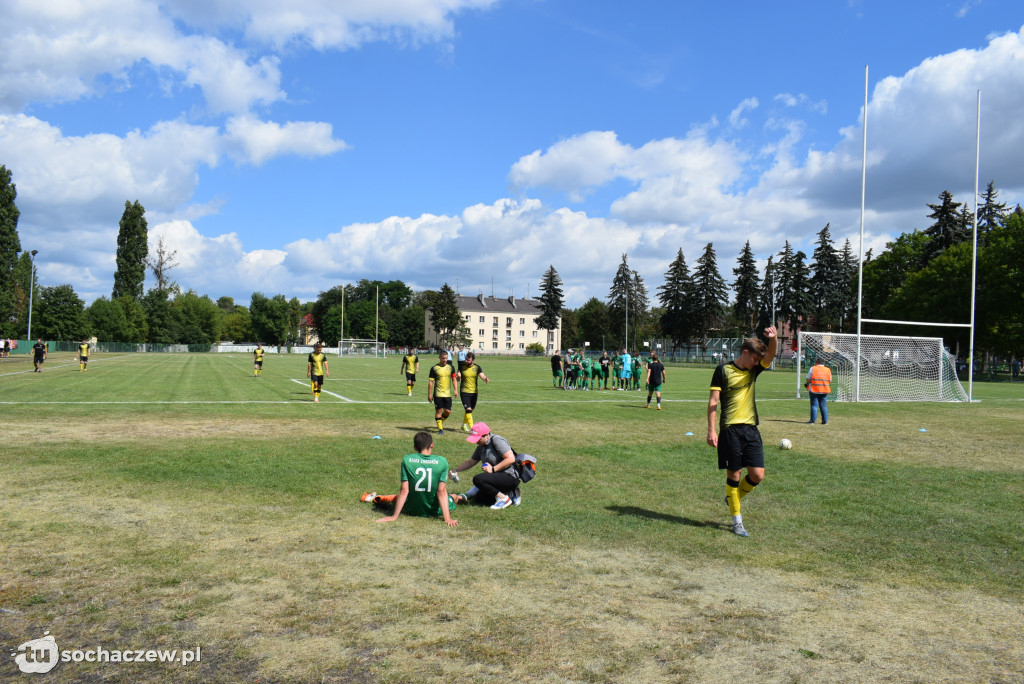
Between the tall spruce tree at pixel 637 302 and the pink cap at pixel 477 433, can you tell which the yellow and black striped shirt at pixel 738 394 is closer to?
the pink cap at pixel 477 433

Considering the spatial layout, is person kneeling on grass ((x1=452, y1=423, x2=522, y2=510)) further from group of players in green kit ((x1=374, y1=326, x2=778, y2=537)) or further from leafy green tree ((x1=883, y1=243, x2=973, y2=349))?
leafy green tree ((x1=883, y1=243, x2=973, y2=349))

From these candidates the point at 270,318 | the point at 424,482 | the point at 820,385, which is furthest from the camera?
the point at 270,318

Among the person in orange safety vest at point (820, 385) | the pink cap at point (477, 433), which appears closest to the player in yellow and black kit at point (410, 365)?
the person in orange safety vest at point (820, 385)

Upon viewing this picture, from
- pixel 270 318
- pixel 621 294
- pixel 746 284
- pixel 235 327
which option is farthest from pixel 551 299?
pixel 235 327

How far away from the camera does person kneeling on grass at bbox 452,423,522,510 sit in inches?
327

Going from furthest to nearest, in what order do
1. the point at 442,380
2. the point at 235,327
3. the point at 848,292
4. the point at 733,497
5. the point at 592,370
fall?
the point at 235,327 < the point at 848,292 < the point at 592,370 < the point at 442,380 < the point at 733,497

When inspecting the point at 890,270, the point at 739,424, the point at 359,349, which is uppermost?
the point at 890,270

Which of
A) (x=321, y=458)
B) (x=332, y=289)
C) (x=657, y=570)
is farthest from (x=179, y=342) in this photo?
(x=657, y=570)

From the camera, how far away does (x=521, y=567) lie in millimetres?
6059

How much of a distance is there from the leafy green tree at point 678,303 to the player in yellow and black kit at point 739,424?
257 feet

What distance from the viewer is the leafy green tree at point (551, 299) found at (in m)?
109

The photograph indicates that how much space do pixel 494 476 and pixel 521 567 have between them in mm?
2275
